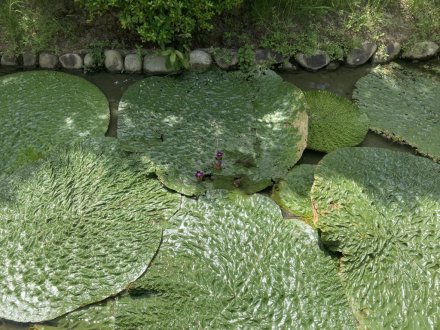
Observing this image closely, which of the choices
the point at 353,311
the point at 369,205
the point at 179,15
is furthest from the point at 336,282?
the point at 179,15

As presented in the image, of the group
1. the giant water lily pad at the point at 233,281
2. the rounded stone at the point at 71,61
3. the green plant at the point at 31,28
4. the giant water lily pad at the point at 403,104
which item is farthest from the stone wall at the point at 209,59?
the giant water lily pad at the point at 233,281

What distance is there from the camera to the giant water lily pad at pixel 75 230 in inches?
94.5

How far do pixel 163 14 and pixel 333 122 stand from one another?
1.71m

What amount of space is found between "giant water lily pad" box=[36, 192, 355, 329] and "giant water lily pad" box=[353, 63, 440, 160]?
1372mm

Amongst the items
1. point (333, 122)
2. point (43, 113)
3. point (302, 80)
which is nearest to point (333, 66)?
point (302, 80)

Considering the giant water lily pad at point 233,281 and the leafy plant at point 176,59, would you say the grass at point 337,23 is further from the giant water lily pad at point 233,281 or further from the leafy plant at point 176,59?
the giant water lily pad at point 233,281

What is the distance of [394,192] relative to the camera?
9.09 ft

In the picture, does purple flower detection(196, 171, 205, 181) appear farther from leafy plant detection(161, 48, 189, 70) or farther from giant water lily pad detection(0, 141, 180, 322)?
leafy plant detection(161, 48, 189, 70)

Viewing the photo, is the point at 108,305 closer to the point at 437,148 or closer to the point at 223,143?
the point at 223,143

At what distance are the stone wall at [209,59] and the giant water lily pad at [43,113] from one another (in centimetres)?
19

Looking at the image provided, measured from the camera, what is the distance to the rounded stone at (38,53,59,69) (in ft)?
Result: 12.8

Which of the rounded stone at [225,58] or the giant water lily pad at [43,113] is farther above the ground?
the rounded stone at [225,58]

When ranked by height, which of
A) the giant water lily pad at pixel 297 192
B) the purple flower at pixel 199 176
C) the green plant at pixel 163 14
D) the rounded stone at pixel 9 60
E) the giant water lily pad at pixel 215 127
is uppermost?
the green plant at pixel 163 14

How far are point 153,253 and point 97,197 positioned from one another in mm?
608
